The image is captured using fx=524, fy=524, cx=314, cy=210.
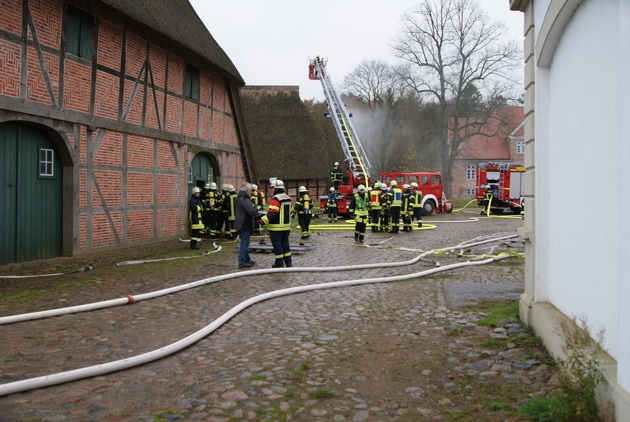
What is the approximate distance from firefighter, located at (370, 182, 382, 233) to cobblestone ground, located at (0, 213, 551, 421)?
8.54 meters

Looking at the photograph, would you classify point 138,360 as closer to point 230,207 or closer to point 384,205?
point 230,207

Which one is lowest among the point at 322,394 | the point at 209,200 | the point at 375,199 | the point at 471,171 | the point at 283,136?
the point at 322,394

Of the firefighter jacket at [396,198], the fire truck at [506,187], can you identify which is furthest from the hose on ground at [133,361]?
the fire truck at [506,187]

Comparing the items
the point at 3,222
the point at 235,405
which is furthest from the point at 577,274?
the point at 3,222

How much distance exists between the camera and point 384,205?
1806 centimetres

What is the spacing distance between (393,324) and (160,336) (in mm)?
2574

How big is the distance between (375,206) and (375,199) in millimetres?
280

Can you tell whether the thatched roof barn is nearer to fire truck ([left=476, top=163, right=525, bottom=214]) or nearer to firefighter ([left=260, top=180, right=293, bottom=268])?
fire truck ([left=476, top=163, right=525, bottom=214])

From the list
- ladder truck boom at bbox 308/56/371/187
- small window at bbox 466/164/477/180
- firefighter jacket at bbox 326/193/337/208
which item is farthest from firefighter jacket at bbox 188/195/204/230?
small window at bbox 466/164/477/180

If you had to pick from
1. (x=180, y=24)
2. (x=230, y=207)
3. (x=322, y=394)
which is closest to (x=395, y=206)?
(x=230, y=207)

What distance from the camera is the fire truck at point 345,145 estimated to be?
81.6 feet

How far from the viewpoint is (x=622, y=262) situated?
2988mm

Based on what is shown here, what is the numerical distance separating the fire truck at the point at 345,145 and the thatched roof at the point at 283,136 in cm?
565

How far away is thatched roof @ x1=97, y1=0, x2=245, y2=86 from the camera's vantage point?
40.4 feet
